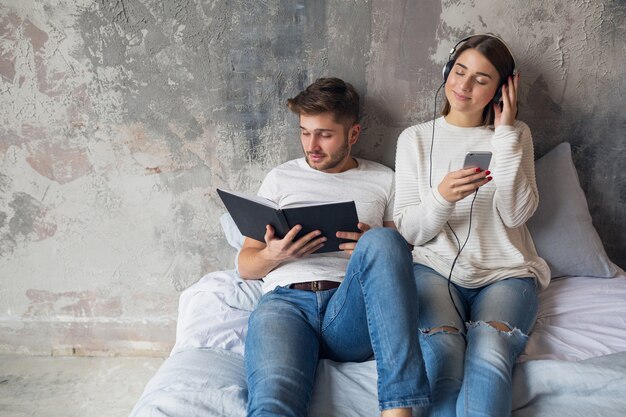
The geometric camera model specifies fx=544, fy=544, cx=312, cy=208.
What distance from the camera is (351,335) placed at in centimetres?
158

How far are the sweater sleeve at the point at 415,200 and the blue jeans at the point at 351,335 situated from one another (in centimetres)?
25

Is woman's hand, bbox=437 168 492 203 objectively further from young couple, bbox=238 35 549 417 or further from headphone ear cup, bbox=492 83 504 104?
headphone ear cup, bbox=492 83 504 104

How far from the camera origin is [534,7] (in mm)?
1979

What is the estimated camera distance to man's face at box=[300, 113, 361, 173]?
1.85 meters

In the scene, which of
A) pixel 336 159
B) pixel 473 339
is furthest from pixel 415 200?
pixel 473 339

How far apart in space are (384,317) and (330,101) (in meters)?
0.80

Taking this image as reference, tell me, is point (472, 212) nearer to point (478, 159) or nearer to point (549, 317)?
point (478, 159)

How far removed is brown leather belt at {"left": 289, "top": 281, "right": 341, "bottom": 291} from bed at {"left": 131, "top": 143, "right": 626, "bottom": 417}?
0.24 m

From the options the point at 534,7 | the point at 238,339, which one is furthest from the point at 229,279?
the point at 534,7

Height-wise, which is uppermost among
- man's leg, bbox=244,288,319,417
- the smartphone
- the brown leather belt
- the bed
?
the smartphone

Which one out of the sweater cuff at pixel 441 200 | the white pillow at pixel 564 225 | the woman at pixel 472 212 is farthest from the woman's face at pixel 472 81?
the white pillow at pixel 564 225

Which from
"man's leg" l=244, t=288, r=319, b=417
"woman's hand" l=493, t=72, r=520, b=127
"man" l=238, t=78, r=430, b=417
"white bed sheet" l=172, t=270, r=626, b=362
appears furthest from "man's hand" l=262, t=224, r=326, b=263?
"woman's hand" l=493, t=72, r=520, b=127

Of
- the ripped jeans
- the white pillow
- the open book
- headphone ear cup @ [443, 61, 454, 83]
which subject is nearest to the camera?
the ripped jeans

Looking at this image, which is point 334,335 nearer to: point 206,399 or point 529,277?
point 206,399
